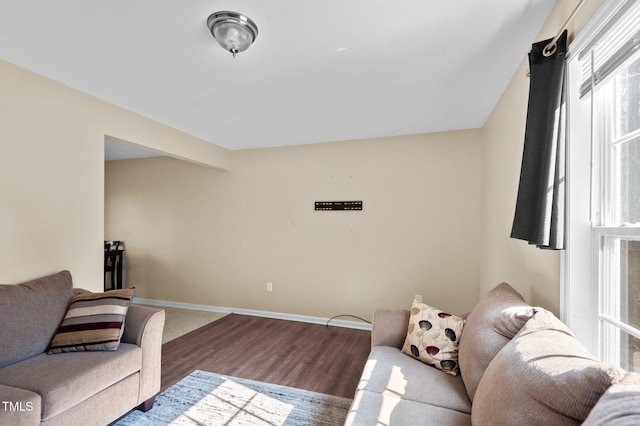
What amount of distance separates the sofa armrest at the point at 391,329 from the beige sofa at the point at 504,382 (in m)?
0.01

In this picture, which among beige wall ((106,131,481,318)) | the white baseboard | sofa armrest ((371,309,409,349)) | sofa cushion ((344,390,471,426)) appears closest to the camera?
sofa cushion ((344,390,471,426))

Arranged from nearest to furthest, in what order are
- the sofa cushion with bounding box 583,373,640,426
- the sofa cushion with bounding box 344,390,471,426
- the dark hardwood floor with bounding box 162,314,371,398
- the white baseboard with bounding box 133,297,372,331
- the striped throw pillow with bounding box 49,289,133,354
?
the sofa cushion with bounding box 583,373,640,426, the sofa cushion with bounding box 344,390,471,426, the striped throw pillow with bounding box 49,289,133,354, the dark hardwood floor with bounding box 162,314,371,398, the white baseboard with bounding box 133,297,372,331

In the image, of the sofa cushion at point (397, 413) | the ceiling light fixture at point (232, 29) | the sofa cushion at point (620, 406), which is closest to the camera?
the sofa cushion at point (620, 406)

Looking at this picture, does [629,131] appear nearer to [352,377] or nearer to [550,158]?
[550,158]

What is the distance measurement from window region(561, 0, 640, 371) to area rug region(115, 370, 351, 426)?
5.20 ft

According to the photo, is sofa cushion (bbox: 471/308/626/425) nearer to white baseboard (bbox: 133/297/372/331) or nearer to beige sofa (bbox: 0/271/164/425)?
beige sofa (bbox: 0/271/164/425)

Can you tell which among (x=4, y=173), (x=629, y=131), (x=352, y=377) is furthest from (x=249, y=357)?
(x=629, y=131)

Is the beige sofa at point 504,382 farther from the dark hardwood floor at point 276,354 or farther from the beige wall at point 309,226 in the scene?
the beige wall at point 309,226

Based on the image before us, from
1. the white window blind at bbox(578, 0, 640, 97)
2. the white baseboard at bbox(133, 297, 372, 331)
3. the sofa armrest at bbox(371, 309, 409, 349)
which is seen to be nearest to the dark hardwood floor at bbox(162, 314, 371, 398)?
the white baseboard at bbox(133, 297, 372, 331)

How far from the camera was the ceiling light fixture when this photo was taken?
1.50 metres

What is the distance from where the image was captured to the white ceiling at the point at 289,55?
57.7 inches

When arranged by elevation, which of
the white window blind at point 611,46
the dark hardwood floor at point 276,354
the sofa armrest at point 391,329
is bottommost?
the dark hardwood floor at point 276,354

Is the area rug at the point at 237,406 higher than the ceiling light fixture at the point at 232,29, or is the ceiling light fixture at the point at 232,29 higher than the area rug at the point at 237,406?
the ceiling light fixture at the point at 232,29

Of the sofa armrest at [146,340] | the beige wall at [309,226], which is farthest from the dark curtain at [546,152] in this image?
the sofa armrest at [146,340]
